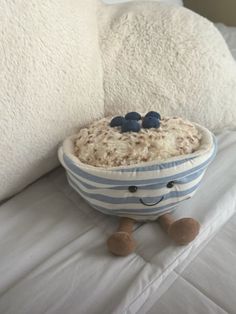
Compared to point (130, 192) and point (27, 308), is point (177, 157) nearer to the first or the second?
point (130, 192)

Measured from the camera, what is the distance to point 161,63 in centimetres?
62

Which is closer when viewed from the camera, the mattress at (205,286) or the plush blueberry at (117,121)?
the mattress at (205,286)

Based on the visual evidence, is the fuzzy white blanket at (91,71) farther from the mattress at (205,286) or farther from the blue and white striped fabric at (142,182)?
the mattress at (205,286)

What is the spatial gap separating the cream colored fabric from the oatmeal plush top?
95mm

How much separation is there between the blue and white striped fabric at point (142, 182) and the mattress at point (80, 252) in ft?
0.15

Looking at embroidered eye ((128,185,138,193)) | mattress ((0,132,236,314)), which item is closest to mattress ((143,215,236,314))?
mattress ((0,132,236,314))

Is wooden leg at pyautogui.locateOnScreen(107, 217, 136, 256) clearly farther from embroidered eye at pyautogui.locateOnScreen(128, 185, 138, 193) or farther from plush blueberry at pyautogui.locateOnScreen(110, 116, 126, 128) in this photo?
plush blueberry at pyautogui.locateOnScreen(110, 116, 126, 128)

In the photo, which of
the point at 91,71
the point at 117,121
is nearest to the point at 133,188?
the point at 117,121

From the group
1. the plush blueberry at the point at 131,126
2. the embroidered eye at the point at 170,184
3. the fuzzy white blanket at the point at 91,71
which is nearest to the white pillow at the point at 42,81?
the fuzzy white blanket at the point at 91,71

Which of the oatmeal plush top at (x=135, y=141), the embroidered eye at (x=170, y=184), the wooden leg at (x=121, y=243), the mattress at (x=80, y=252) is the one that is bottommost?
the mattress at (x=80, y=252)

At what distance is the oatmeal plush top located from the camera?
0.47 meters

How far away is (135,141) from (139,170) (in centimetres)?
5

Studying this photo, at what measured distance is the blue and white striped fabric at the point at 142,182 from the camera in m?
0.46

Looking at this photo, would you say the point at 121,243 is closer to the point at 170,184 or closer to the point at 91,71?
the point at 170,184
